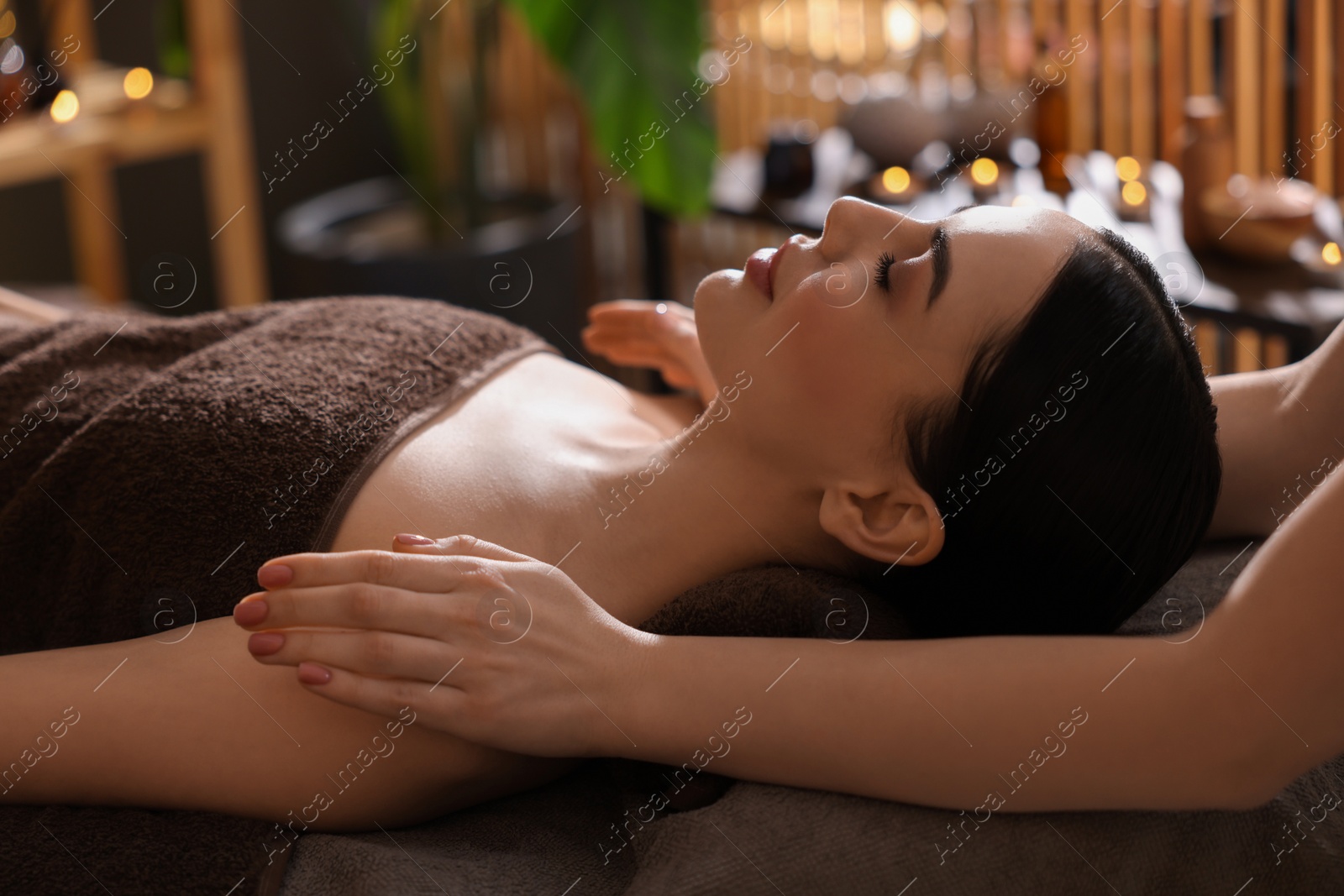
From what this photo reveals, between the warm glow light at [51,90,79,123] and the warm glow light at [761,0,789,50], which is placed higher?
the warm glow light at [51,90,79,123]

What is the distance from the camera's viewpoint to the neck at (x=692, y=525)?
104 centimetres

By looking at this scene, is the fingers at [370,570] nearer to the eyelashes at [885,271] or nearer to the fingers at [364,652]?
the fingers at [364,652]

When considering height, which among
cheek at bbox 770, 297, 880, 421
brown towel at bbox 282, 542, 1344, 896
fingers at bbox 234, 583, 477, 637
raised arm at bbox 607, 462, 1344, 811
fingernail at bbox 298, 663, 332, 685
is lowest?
brown towel at bbox 282, 542, 1344, 896

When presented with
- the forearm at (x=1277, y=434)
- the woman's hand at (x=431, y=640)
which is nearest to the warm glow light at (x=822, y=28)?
the forearm at (x=1277, y=434)

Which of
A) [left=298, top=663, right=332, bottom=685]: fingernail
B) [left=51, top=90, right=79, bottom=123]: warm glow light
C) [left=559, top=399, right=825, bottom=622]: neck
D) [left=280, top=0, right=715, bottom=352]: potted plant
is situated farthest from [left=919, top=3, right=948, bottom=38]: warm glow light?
[left=298, top=663, right=332, bottom=685]: fingernail

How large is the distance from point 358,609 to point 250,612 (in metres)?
0.08

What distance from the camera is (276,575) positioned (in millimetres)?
807

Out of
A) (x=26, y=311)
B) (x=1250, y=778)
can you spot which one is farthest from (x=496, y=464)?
(x=26, y=311)

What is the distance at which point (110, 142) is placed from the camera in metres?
2.36

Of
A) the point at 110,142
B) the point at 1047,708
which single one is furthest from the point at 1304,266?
the point at 110,142

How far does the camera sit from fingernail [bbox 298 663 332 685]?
80 cm

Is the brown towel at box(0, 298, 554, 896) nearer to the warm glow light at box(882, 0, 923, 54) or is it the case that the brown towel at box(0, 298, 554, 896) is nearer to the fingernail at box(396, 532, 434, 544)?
the fingernail at box(396, 532, 434, 544)

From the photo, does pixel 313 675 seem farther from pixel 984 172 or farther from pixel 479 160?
pixel 479 160

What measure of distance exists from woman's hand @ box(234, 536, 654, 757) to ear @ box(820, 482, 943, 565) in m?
0.27
